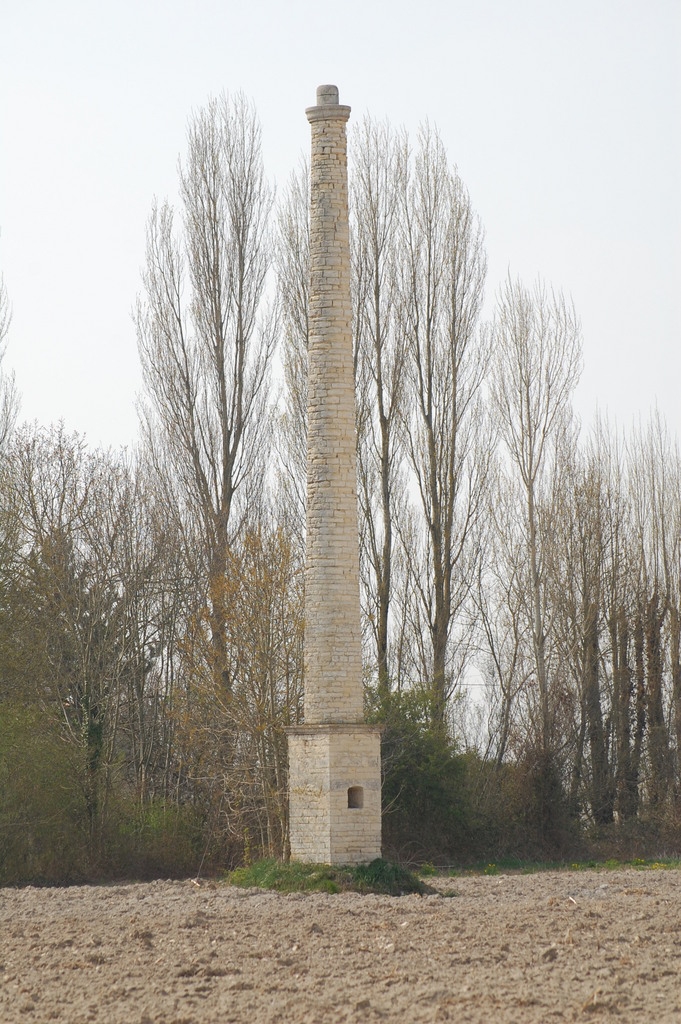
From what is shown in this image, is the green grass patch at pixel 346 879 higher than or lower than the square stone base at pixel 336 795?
lower

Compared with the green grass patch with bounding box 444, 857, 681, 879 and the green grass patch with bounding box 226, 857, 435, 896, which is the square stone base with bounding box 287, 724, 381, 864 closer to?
the green grass patch with bounding box 226, 857, 435, 896

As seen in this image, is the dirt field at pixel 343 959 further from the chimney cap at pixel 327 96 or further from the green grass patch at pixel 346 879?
the chimney cap at pixel 327 96

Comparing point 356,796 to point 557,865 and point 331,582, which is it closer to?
point 331,582

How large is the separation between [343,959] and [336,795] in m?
5.95

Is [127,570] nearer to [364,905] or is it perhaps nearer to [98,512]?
[98,512]

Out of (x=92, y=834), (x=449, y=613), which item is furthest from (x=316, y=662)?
(x=449, y=613)

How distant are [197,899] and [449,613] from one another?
1277 centimetres

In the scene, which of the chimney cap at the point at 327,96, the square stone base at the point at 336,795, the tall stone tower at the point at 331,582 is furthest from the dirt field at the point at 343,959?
the chimney cap at the point at 327,96

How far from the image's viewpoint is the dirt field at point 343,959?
9414 mm

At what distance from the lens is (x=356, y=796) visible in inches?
675

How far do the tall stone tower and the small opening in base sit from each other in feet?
0.04

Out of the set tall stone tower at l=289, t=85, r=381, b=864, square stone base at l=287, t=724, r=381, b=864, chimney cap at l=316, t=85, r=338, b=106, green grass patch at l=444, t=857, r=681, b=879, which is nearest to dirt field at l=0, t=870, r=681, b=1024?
square stone base at l=287, t=724, r=381, b=864

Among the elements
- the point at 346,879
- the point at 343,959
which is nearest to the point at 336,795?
the point at 346,879

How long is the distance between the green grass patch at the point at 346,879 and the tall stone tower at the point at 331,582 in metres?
0.28
